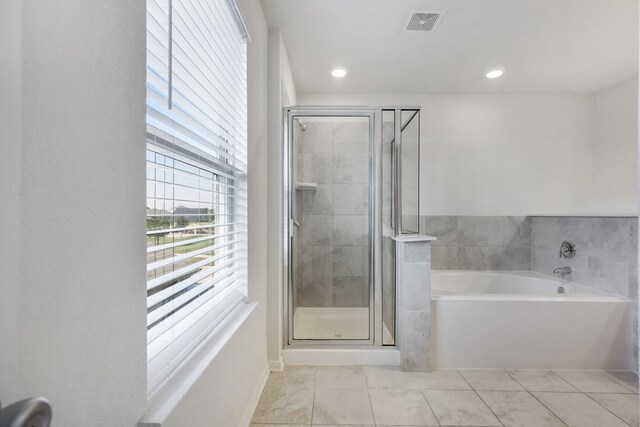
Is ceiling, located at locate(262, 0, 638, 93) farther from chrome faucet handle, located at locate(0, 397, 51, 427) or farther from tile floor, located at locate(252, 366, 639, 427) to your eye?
tile floor, located at locate(252, 366, 639, 427)

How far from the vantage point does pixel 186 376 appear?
1041 mm

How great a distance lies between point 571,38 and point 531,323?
83.5 inches

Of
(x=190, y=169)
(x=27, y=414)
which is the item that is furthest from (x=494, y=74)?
(x=27, y=414)

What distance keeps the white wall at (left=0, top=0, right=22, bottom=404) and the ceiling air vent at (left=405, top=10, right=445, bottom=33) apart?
7.19 ft

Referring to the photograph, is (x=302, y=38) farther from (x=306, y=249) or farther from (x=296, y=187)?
(x=306, y=249)

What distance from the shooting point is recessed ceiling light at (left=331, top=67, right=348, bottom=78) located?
9.45ft

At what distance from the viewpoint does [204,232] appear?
1.29 m

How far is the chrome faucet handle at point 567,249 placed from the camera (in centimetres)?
284

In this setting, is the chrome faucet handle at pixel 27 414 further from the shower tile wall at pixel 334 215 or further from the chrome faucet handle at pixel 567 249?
the chrome faucet handle at pixel 567 249

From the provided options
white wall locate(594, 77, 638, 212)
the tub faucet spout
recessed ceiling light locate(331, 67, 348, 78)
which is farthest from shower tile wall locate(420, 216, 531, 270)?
recessed ceiling light locate(331, 67, 348, 78)

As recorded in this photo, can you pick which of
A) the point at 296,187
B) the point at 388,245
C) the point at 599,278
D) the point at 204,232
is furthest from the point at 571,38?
the point at 204,232

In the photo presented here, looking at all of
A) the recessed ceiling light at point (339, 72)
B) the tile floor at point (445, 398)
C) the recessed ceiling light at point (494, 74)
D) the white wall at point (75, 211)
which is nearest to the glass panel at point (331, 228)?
the tile floor at point (445, 398)

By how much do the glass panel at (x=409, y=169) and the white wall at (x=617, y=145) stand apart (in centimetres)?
210

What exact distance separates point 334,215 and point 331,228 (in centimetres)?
10
